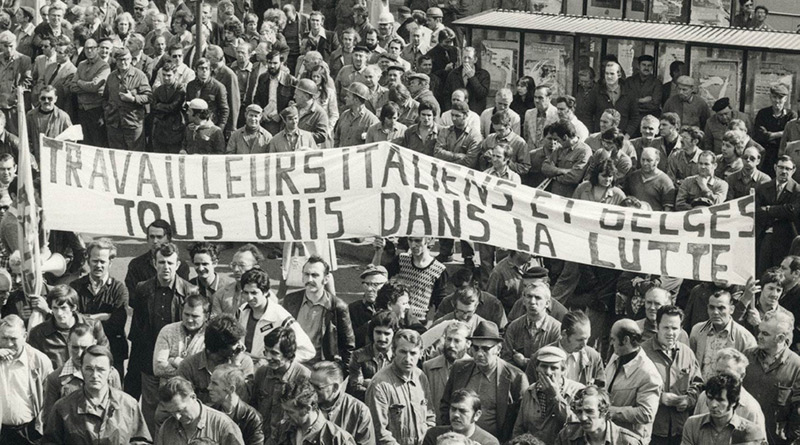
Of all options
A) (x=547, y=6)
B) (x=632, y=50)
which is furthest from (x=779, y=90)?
(x=547, y=6)

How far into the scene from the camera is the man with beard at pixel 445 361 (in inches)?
454

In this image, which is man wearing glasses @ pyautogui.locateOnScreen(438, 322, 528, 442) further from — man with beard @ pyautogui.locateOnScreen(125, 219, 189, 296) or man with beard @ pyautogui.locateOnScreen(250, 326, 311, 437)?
man with beard @ pyautogui.locateOnScreen(125, 219, 189, 296)

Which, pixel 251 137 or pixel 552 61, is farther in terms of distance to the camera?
pixel 552 61

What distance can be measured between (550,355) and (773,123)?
7642mm

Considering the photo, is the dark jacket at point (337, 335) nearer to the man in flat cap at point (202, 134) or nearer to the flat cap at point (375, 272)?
the flat cap at point (375, 272)

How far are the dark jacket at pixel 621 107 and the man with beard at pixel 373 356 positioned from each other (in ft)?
24.9

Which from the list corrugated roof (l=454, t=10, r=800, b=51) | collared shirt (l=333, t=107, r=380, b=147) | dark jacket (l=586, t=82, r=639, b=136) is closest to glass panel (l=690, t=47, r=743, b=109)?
corrugated roof (l=454, t=10, r=800, b=51)

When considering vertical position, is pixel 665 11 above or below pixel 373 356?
above

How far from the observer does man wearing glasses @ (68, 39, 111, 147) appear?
19.7 m

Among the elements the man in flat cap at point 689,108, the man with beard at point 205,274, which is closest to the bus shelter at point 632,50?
the man in flat cap at point 689,108

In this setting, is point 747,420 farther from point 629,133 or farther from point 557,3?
point 557,3

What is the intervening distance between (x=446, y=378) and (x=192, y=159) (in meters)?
3.62

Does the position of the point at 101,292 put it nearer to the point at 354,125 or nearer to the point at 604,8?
the point at 354,125

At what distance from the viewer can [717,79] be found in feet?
62.6
